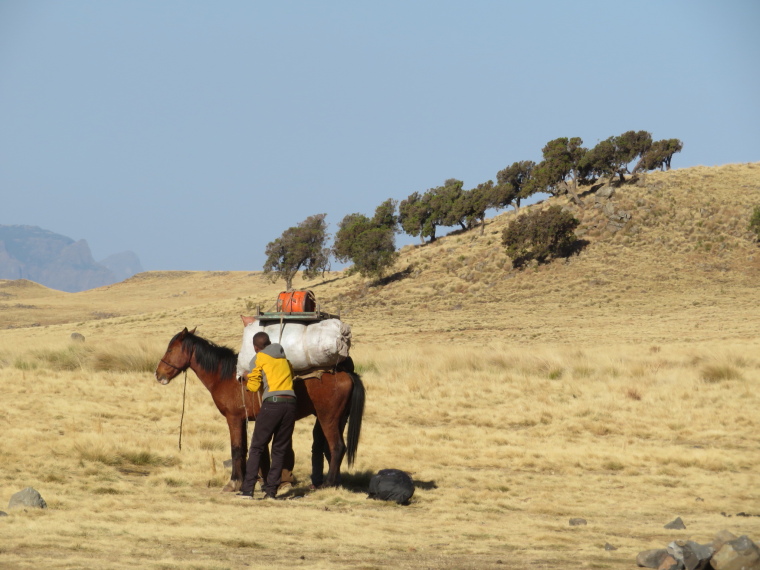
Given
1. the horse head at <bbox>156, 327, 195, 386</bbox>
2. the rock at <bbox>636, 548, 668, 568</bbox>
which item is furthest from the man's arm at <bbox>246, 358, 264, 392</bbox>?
the rock at <bbox>636, 548, 668, 568</bbox>

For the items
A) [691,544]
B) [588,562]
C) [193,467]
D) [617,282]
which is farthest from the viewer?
[617,282]

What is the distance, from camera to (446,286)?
66.3 m

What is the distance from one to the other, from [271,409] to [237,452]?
3.90 ft

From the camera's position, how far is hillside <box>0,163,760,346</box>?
4522 centimetres

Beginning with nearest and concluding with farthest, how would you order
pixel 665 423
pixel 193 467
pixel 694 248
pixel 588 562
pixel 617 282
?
pixel 588 562 < pixel 193 467 < pixel 665 423 < pixel 617 282 < pixel 694 248

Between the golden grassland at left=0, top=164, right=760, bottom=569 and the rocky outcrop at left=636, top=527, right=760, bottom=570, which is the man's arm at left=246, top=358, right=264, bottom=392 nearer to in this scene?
the golden grassland at left=0, top=164, right=760, bottom=569

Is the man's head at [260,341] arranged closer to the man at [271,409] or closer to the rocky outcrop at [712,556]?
the man at [271,409]

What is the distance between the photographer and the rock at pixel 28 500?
948 cm

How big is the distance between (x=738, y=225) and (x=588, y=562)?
65.1 m

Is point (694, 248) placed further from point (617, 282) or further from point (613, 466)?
point (613, 466)

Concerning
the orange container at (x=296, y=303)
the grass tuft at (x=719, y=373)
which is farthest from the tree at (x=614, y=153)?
the orange container at (x=296, y=303)

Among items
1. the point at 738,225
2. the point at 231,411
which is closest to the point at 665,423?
the point at 231,411

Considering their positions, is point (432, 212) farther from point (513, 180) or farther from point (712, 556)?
point (712, 556)

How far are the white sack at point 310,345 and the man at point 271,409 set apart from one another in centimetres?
33
